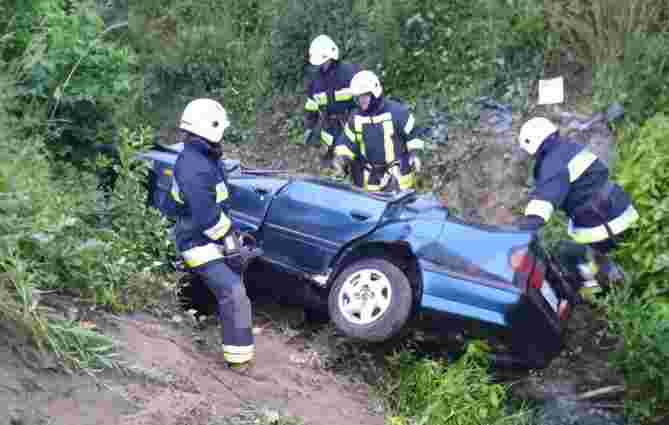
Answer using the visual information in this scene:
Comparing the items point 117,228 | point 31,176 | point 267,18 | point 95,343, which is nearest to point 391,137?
point 117,228

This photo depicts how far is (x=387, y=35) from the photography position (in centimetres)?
1037

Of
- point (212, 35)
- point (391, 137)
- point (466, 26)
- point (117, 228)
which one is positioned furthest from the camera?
point (212, 35)

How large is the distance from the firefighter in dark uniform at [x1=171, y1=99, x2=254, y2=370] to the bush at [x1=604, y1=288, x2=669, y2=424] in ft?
8.31

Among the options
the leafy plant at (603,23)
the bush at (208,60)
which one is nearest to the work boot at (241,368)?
the leafy plant at (603,23)

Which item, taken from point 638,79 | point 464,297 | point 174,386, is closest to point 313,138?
point 638,79

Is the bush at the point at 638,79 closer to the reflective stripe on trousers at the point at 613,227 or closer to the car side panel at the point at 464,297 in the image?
the reflective stripe on trousers at the point at 613,227

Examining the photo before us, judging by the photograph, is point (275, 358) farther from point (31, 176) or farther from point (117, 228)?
point (31, 176)

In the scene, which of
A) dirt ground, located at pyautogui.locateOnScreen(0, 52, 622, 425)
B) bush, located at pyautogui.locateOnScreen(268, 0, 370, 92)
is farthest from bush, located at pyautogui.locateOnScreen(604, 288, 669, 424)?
bush, located at pyautogui.locateOnScreen(268, 0, 370, 92)

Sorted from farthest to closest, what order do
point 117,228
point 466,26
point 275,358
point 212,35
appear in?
point 212,35
point 466,26
point 117,228
point 275,358

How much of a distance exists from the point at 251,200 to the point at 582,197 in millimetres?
2501

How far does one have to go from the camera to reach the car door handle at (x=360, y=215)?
532cm

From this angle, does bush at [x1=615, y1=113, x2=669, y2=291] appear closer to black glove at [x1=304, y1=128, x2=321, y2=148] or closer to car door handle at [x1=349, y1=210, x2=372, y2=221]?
car door handle at [x1=349, y1=210, x2=372, y2=221]

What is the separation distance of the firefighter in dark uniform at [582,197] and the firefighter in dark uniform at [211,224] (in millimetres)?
2174

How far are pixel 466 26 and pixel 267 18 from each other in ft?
13.4
